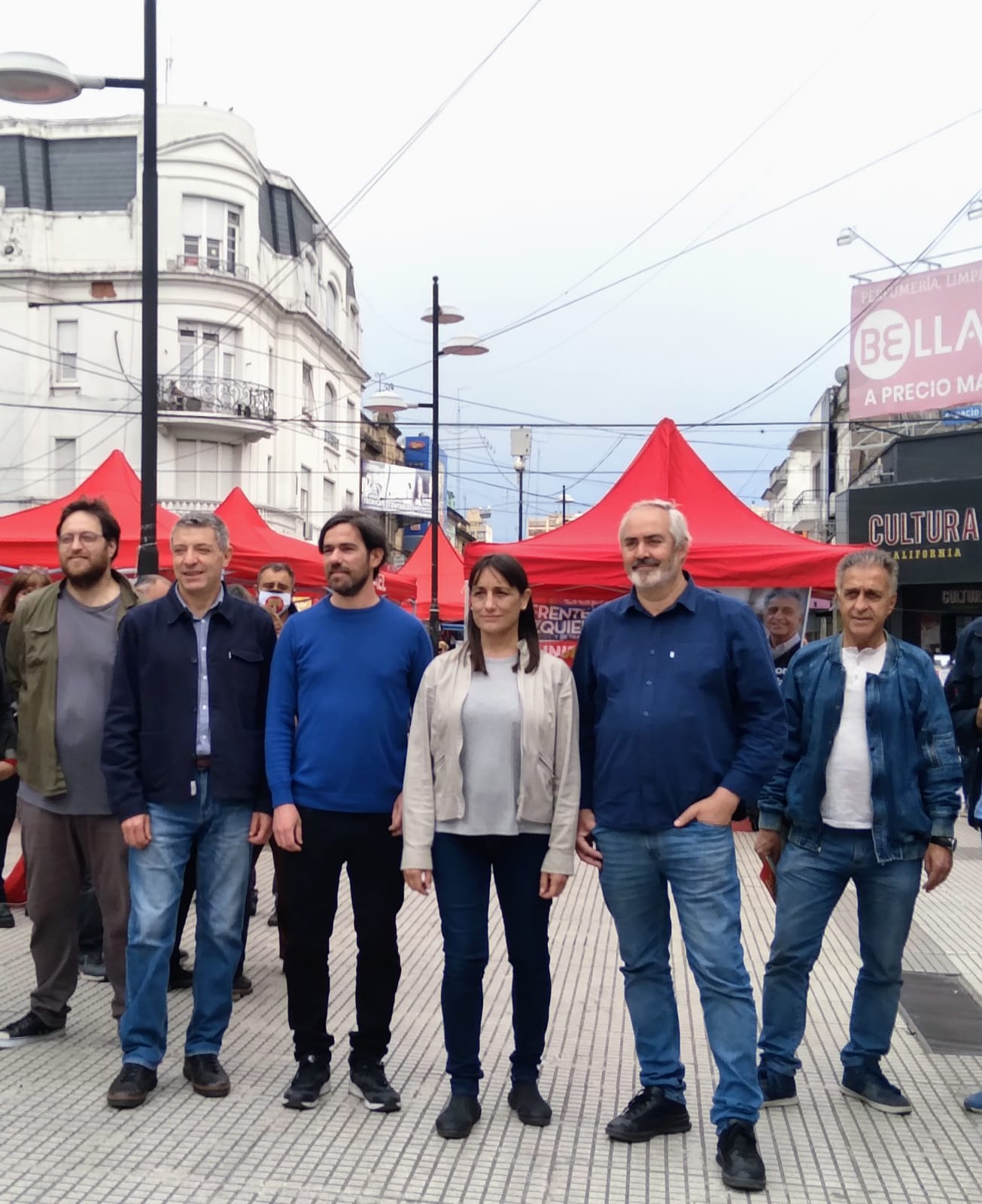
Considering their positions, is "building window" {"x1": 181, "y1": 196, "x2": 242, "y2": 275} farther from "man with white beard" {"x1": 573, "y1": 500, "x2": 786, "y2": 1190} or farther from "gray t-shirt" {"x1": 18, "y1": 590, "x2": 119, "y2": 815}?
"man with white beard" {"x1": 573, "y1": 500, "x2": 786, "y2": 1190}

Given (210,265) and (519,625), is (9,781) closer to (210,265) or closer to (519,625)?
(519,625)

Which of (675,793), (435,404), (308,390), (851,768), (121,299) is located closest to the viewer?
(675,793)

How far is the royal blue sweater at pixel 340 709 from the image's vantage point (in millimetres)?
4133

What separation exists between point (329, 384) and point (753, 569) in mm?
34457

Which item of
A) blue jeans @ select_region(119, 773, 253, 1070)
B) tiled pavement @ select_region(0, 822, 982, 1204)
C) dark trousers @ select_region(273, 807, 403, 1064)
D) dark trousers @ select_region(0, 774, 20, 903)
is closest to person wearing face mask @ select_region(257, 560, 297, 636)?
dark trousers @ select_region(0, 774, 20, 903)

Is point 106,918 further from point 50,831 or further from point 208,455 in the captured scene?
point 208,455

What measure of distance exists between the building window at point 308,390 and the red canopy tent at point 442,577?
17.5 metres

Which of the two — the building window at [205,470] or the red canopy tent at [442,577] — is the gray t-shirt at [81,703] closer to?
the red canopy tent at [442,577]

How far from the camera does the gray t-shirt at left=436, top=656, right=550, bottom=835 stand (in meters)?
3.93

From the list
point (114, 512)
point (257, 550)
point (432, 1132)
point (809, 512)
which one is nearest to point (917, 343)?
point (257, 550)

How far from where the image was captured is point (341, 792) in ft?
13.5

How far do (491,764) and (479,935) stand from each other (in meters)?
0.57

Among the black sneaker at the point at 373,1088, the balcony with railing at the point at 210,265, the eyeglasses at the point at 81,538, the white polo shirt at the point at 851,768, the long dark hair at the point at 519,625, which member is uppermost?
the balcony with railing at the point at 210,265

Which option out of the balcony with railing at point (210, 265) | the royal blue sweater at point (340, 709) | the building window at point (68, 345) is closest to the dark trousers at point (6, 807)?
the royal blue sweater at point (340, 709)
